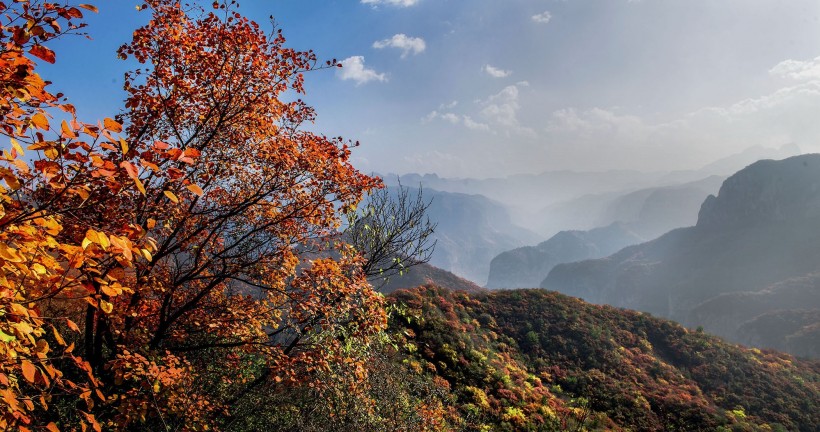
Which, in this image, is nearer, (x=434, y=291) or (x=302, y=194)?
(x=302, y=194)

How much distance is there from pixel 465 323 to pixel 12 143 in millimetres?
23107

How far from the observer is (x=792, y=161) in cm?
16100

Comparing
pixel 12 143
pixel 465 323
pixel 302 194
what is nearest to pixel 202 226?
pixel 302 194

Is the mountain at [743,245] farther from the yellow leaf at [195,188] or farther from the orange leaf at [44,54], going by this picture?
the orange leaf at [44,54]

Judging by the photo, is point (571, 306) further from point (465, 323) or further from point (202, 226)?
point (202, 226)

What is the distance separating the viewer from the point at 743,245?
507ft

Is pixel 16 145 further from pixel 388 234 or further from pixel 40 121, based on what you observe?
pixel 388 234

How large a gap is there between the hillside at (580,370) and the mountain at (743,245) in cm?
10784

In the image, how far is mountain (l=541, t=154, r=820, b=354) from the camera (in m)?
130

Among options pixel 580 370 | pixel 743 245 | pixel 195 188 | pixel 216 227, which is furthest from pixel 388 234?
pixel 743 245

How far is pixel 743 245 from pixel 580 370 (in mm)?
185265

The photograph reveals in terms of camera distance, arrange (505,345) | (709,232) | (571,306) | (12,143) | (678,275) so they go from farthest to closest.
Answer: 1. (709,232)
2. (678,275)
3. (571,306)
4. (505,345)
5. (12,143)

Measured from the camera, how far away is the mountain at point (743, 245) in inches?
5103

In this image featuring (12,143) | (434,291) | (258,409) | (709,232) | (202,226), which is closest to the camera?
(12,143)
